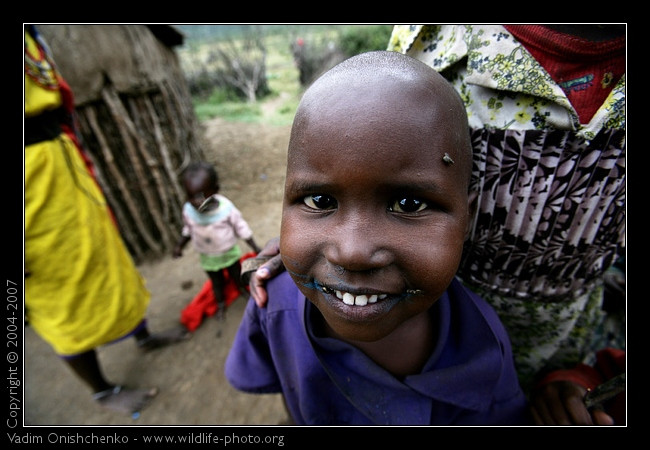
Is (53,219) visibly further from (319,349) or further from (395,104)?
(395,104)

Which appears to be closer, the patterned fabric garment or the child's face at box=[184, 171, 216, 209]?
the patterned fabric garment

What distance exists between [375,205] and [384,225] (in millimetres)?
43

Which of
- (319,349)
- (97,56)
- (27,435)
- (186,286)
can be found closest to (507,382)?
(319,349)

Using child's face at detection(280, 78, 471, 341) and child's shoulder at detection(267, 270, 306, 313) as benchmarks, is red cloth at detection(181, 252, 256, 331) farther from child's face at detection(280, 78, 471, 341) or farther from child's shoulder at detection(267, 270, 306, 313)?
child's face at detection(280, 78, 471, 341)

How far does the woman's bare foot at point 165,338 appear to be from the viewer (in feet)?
8.75

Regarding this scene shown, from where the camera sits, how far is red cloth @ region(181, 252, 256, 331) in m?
2.86

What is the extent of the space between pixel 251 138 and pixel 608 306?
22.3 feet

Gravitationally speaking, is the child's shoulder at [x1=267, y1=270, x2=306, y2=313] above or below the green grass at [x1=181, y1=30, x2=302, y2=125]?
above

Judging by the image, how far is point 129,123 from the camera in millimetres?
3395

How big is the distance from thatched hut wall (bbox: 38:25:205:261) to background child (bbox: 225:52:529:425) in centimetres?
324

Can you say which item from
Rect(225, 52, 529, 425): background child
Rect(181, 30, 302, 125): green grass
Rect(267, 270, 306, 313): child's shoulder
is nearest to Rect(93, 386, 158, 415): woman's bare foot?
Rect(267, 270, 306, 313): child's shoulder

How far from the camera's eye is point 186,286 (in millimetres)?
3371

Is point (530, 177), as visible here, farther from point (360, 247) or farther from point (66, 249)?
point (66, 249)

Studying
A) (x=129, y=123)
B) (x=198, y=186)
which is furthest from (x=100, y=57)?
(x=198, y=186)
